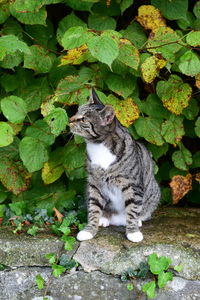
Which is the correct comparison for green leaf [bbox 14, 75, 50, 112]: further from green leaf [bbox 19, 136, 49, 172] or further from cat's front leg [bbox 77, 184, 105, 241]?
cat's front leg [bbox 77, 184, 105, 241]

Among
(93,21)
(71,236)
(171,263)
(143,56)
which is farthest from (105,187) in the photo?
(93,21)

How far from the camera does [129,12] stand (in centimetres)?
445

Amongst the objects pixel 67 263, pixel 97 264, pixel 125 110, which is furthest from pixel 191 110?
pixel 67 263

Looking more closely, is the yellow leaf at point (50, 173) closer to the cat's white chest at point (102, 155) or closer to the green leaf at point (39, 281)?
the cat's white chest at point (102, 155)

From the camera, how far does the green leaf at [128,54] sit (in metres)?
3.63

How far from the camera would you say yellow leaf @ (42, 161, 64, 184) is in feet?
13.6

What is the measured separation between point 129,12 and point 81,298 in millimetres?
2592

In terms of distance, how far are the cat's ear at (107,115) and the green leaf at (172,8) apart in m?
1.15

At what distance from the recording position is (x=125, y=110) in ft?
12.9

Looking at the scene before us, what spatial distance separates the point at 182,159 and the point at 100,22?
4.47ft

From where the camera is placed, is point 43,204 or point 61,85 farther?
point 43,204

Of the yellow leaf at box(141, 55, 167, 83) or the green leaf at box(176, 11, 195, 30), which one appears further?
the green leaf at box(176, 11, 195, 30)

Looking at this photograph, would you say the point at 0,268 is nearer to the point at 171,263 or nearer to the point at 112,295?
the point at 112,295

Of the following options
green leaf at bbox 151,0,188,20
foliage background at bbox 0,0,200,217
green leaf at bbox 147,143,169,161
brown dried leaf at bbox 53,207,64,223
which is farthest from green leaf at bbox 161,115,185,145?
brown dried leaf at bbox 53,207,64,223
